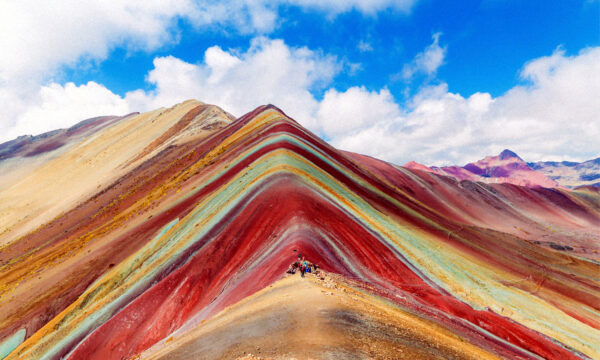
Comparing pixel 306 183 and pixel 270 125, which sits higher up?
pixel 270 125

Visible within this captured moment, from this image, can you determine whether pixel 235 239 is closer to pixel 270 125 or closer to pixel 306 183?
pixel 306 183

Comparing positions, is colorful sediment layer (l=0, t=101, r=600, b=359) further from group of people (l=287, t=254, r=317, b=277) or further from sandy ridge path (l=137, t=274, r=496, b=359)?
group of people (l=287, t=254, r=317, b=277)

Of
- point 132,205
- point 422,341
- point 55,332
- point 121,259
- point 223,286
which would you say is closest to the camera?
point 422,341

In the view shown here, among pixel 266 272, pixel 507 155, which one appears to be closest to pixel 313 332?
pixel 266 272

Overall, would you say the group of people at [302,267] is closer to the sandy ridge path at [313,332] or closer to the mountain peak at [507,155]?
the sandy ridge path at [313,332]

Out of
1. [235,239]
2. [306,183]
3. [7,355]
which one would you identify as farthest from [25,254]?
[306,183]

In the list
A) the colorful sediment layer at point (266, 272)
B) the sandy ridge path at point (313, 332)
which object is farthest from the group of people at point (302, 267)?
the sandy ridge path at point (313, 332)
